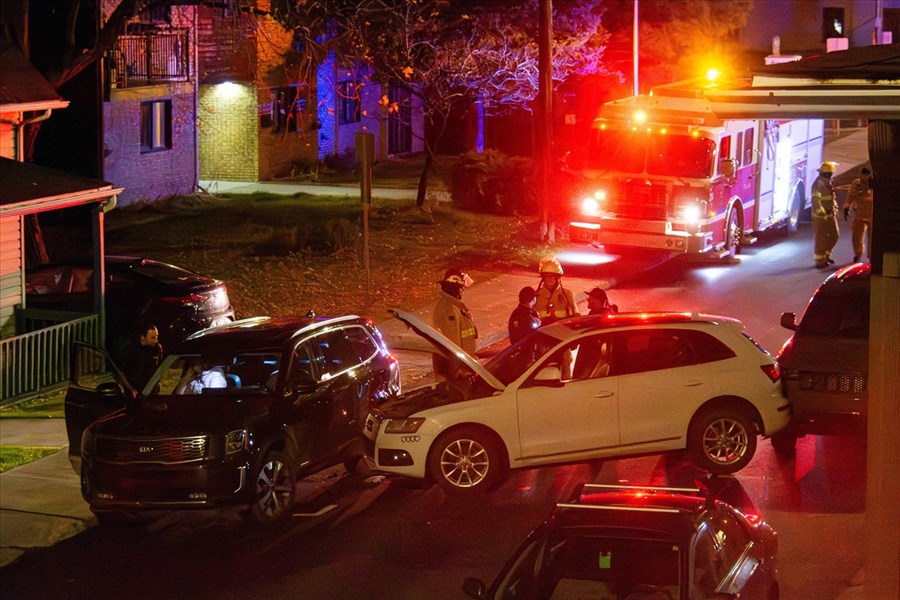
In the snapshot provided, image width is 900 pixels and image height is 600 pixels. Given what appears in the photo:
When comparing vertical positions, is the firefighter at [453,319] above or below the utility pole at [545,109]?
below

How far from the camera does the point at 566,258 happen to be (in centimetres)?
2661

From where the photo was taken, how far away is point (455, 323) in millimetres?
14125

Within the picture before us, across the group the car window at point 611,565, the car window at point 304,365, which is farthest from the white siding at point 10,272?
the car window at point 611,565

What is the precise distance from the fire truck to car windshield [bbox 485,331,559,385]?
36.9ft

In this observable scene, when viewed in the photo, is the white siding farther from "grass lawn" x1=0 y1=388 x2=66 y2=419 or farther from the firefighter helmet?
the firefighter helmet

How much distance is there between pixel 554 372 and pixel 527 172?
68.1ft

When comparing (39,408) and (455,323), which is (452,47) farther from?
(455,323)

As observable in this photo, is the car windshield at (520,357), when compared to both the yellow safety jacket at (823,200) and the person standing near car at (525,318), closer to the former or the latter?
the person standing near car at (525,318)

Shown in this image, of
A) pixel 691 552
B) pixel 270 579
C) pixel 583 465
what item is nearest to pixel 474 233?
pixel 583 465

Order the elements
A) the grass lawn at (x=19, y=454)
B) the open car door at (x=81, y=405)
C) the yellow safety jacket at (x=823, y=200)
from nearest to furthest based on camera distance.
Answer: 1. the open car door at (x=81, y=405)
2. the grass lawn at (x=19, y=454)
3. the yellow safety jacket at (x=823, y=200)

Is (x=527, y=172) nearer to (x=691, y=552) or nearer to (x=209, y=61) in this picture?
(x=209, y=61)

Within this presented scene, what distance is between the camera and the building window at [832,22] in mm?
64250

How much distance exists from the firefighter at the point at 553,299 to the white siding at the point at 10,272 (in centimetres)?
739

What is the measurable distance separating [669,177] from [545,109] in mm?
4539
